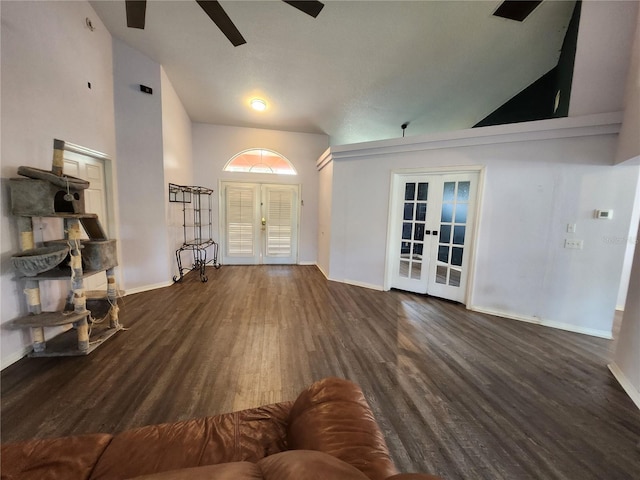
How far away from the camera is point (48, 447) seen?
954 mm

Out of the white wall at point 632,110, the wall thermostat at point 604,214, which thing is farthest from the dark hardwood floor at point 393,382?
the white wall at point 632,110

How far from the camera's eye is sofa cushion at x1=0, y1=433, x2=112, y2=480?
2.86 feet

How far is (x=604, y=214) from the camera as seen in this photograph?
2.87 meters

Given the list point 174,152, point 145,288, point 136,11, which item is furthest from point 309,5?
point 145,288

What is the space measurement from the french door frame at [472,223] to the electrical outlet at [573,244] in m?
0.94

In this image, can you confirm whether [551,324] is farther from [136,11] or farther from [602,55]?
[136,11]

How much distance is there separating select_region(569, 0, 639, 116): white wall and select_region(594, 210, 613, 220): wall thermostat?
3.67 ft

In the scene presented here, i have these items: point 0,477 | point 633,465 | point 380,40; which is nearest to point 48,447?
point 0,477

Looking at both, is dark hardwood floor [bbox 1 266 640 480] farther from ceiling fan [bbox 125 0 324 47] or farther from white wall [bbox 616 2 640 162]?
ceiling fan [bbox 125 0 324 47]

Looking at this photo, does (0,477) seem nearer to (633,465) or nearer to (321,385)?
(321,385)

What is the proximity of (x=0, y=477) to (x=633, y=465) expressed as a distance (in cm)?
301

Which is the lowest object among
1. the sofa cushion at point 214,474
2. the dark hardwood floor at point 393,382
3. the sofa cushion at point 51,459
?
the dark hardwood floor at point 393,382

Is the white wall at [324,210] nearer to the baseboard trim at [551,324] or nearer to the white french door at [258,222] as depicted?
the white french door at [258,222]

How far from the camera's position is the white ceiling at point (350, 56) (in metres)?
3.00
